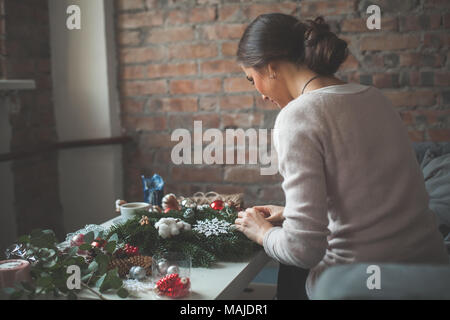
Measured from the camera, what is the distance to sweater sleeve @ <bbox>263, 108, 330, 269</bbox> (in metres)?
0.89

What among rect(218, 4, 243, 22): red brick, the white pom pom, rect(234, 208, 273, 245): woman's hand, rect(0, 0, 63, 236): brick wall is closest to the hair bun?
rect(234, 208, 273, 245): woman's hand

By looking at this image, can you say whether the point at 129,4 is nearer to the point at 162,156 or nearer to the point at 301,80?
the point at 162,156

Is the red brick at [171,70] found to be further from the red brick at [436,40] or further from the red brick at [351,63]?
the red brick at [436,40]

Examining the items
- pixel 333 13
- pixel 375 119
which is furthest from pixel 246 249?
pixel 333 13

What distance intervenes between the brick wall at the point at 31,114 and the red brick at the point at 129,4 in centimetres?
36

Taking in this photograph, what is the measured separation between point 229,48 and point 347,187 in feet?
4.66

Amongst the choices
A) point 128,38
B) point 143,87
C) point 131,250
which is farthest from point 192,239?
point 128,38

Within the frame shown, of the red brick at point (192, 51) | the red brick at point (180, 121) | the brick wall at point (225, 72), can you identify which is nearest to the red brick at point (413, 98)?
the brick wall at point (225, 72)

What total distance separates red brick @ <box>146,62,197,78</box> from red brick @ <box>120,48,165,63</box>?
0.15 ft

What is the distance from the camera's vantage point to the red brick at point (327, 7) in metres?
2.04

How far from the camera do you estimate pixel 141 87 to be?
236 cm

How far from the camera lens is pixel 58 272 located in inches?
35.6
